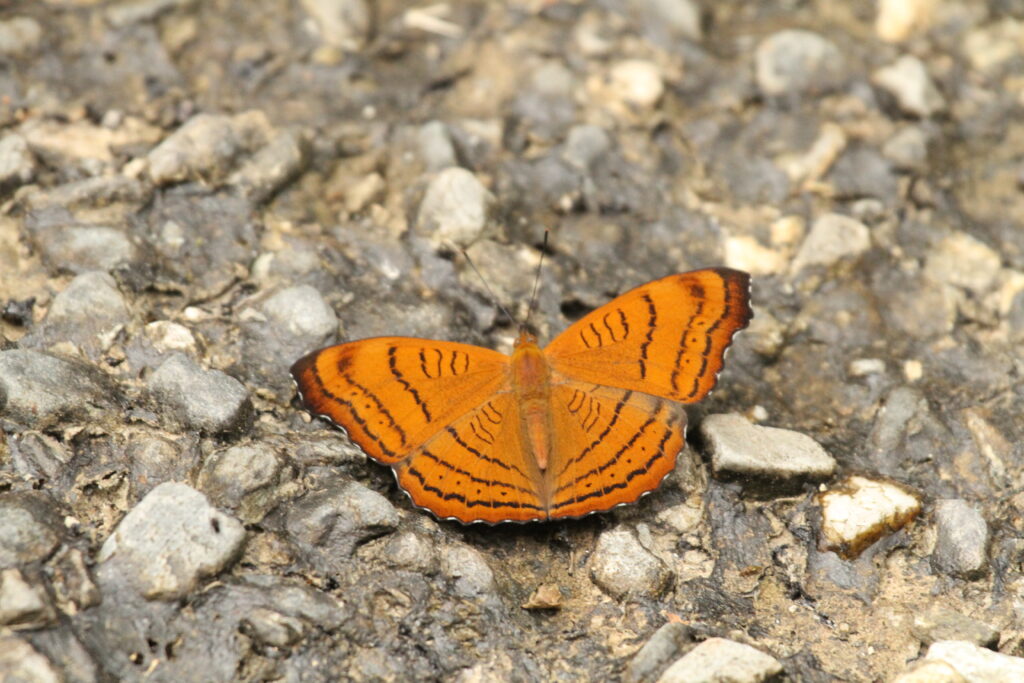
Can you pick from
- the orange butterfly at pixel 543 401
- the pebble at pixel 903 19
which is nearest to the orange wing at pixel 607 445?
the orange butterfly at pixel 543 401

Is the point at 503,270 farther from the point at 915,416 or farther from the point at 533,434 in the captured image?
the point at 915,416

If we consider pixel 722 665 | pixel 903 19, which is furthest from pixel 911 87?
pixel 722 665

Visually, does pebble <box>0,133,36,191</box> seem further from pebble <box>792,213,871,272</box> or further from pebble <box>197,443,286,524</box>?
pebble <box>792,213,871,272</box>

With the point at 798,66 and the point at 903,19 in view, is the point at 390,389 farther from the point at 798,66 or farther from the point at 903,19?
the point at 903,19

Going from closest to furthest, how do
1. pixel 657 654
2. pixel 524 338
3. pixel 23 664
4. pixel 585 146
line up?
pixel 23 664 < pixel 657 654 < pixel 524 338 < pixel 585 146

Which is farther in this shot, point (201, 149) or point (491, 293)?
point (201, 149)

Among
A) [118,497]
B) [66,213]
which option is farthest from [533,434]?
[66,213]
